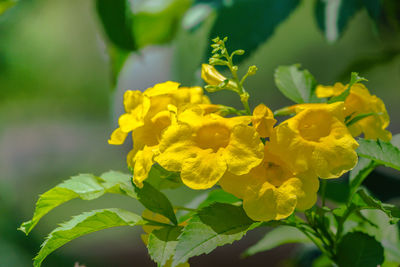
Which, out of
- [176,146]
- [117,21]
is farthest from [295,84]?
[117,21]

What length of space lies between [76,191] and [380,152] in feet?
0.89

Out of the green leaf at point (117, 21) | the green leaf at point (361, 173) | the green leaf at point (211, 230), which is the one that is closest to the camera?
the green leaf at point (211, 230)

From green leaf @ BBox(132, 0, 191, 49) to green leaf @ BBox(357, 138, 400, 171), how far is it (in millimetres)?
444

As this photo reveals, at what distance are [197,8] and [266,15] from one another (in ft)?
0.38

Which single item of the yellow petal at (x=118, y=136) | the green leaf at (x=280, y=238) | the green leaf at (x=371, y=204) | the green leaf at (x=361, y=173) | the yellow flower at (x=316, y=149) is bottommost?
the green leaf at (x=280, y=238)

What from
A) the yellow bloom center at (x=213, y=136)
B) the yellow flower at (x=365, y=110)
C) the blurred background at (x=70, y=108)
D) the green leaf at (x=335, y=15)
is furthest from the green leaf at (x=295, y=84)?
the blurred background at (x=70, y=108)

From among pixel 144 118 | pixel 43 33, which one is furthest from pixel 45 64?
pixel 144 118

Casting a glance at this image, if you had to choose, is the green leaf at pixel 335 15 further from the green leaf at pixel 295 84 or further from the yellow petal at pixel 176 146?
the yellow petal at pixel 176 146

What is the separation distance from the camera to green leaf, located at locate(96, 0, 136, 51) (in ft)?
2.24

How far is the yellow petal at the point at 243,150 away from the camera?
34 centimetres

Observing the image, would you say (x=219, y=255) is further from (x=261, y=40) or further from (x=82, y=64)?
(x=261, y=40)

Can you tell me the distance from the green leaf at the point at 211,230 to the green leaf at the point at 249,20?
1.17 ft

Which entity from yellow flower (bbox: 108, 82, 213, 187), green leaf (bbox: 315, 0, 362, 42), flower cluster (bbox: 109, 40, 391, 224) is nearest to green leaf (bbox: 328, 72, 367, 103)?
flower cluster (bbox: 109, 40, 391, 224)

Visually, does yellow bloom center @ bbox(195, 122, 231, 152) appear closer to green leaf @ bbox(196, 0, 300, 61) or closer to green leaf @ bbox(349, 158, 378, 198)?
green leaf @ bbox(349, 158, 378, 198)
